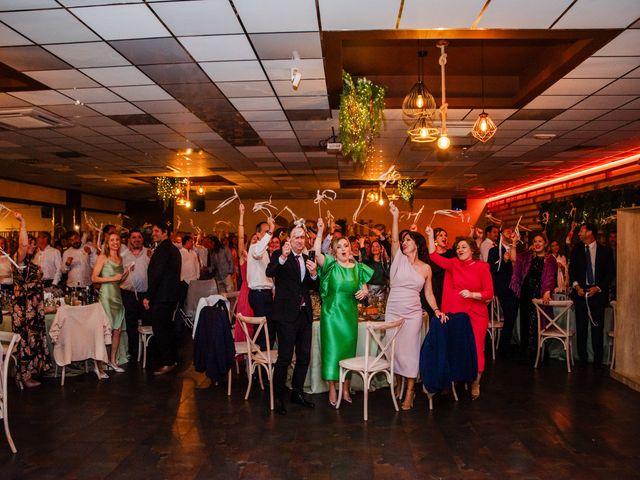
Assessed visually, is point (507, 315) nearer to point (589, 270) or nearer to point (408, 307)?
point (589, 270)

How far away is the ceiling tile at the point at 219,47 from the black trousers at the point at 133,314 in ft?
10.5

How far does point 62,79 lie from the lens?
19.9ft

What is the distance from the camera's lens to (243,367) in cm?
646

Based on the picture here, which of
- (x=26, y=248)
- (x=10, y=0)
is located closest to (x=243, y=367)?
(x=26, y=248)

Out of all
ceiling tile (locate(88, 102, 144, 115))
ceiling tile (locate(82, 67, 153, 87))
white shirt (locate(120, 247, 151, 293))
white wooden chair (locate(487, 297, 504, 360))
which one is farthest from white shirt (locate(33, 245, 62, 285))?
white wooden chair (locate(487, 297, 504, 360))

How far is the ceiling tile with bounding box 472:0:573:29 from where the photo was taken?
166 inches

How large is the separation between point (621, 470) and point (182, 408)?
136 inches

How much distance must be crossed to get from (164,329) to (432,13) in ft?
14.4

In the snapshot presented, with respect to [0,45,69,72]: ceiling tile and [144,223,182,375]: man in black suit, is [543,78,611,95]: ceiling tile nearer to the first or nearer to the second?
[144,223,182,375]: man in black suit

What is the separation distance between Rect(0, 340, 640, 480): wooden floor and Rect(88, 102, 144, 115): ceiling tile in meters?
3.50

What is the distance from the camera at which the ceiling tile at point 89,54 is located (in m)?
5.11

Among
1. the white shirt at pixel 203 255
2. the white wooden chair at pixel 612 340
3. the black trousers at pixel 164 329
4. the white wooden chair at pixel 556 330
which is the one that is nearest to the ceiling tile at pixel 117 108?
the black trousers at pixel 164 329

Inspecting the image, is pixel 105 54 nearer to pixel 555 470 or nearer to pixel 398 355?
pixel 398 355

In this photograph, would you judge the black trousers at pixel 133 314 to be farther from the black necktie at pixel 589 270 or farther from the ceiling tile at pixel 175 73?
the black necktie at pixel 589 270
